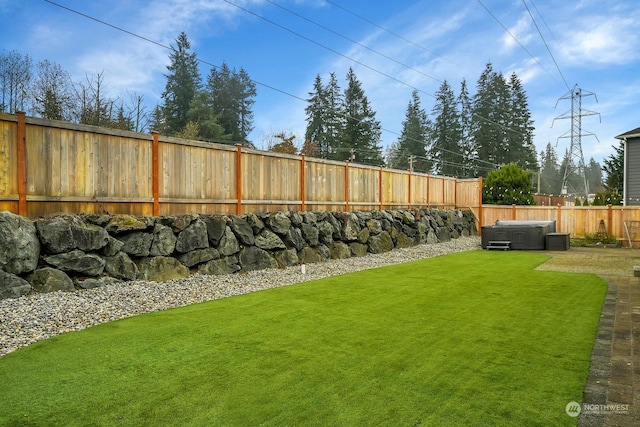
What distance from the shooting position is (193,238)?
7.18 m

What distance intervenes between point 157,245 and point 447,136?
3500 centimetres

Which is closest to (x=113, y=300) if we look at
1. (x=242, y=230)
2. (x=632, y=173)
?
(x=242, y=230)

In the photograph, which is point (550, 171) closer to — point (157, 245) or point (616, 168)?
point (616, 168)

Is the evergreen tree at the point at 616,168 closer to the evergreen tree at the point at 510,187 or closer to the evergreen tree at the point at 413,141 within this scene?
the evergreen tree at the point at 510,187

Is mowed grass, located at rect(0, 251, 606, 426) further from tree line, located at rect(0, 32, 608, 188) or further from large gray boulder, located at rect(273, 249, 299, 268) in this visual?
tree line, located at rect(0, 32, 608, 188)

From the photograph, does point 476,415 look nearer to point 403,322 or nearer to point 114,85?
point 403,322

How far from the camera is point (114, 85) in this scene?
57.0ft

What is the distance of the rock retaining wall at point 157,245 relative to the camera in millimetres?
5328

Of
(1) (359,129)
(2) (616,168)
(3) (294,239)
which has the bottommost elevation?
(3) (294,239)

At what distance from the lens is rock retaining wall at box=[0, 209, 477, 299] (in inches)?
210

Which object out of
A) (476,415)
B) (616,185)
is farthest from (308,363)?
(616,185)

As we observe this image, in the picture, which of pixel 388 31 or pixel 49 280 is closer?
pixel 49 280

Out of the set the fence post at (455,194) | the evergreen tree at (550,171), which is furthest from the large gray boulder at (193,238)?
the evergreen tree at (550,171)

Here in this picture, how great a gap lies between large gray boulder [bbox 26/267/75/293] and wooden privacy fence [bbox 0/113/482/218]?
2.84 ft
